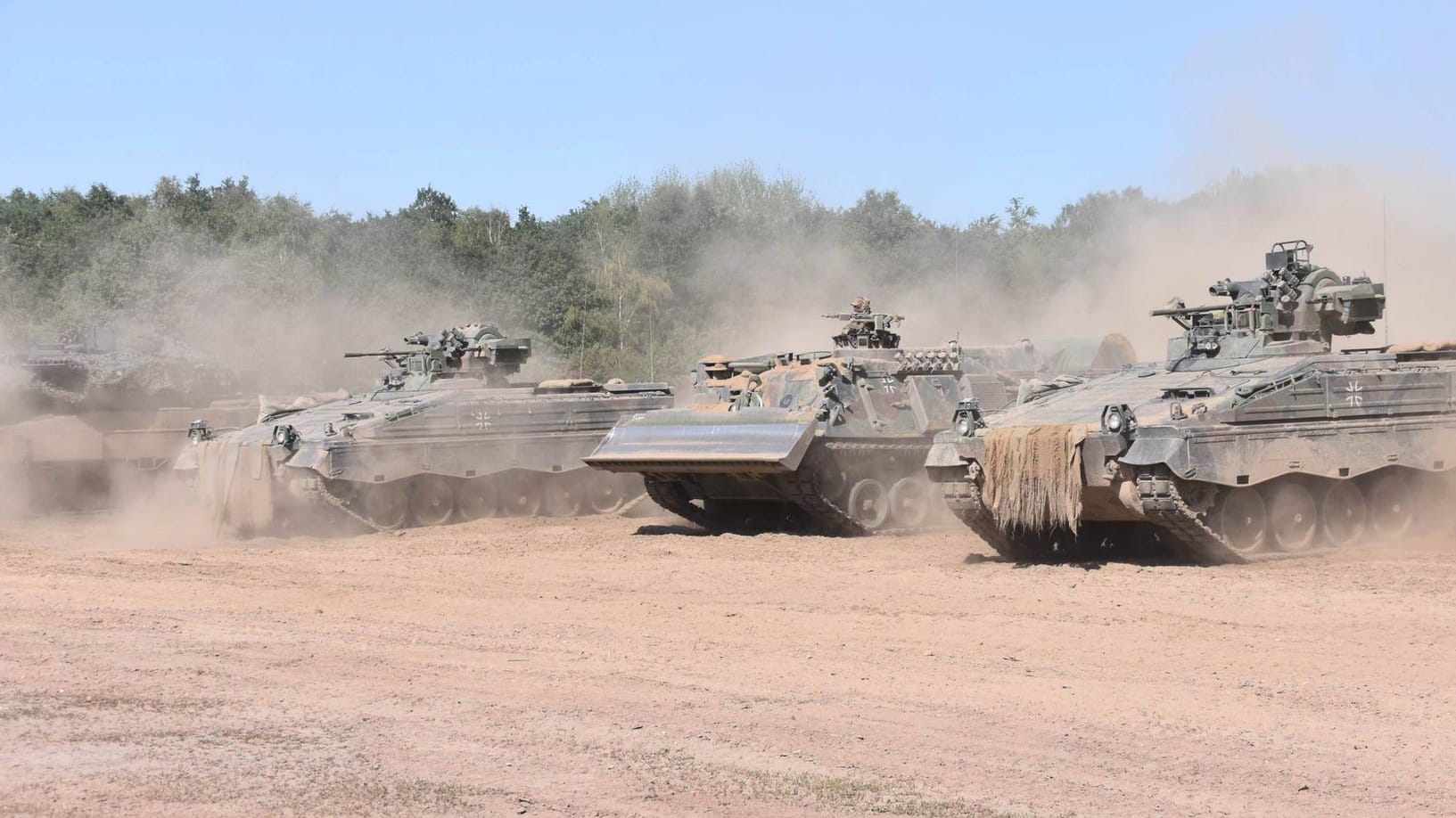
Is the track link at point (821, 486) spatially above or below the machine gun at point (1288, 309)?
below

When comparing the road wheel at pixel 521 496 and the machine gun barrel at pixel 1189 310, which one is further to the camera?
the road wheel at pixel 521 496

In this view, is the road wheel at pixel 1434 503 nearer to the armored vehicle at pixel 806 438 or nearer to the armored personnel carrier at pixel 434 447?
the armored vehicle at pixel 806 438

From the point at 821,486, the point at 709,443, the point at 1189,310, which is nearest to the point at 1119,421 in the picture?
the point at 1189,310

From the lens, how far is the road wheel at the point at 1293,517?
595 inches

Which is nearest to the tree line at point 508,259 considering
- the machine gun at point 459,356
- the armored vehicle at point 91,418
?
the armored vehicle at point 91,418

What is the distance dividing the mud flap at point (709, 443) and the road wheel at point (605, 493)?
11.2 ft

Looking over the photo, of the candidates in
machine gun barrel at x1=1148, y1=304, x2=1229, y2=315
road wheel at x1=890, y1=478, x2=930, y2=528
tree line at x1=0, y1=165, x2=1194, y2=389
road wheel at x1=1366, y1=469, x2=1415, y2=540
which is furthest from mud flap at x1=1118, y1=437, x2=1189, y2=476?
tree line at x1=0, y1=165, x2=1194, y2=389

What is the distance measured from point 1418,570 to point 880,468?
6.51 m

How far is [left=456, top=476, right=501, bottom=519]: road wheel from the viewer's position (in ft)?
70.5

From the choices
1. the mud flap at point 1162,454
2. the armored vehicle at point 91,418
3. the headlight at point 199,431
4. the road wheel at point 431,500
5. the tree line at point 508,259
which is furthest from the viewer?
the tree line at point 508,259

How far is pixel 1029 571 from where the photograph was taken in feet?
48.3

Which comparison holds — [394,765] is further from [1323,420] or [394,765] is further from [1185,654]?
[1323,420]

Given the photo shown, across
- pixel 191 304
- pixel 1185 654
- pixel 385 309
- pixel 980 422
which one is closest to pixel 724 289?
pixel 385 309

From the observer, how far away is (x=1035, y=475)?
14.6 m
